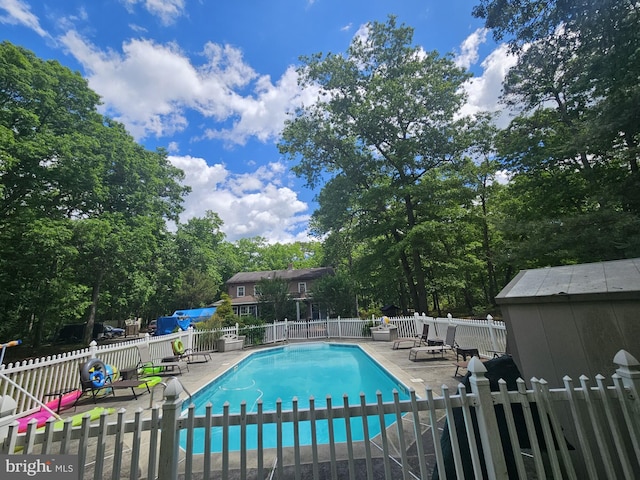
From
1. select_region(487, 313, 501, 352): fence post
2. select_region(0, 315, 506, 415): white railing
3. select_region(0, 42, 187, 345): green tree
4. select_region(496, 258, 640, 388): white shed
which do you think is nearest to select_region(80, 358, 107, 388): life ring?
select_region(0, 315, 506, 415): white railing

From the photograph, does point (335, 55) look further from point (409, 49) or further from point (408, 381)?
point (408, 381)

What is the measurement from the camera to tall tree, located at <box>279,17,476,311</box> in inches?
631

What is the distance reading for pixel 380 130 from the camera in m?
16.8

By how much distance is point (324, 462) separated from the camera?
307cm

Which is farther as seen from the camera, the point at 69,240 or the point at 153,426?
the point at 69,240

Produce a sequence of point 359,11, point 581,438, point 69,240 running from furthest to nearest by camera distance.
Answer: point 69,240
point 359,11
point 581,438

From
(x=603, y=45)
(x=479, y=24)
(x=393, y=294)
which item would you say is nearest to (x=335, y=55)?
(x=479, y=24)

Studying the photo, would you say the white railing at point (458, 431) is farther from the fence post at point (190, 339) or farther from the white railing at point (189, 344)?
the fence post at point (190, 339)

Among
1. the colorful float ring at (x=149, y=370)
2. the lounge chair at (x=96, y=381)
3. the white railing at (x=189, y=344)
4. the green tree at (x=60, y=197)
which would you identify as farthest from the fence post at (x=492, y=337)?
the green tree at (x=60, y=197)

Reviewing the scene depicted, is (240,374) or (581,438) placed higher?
(581,438)

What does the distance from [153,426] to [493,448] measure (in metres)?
2.57

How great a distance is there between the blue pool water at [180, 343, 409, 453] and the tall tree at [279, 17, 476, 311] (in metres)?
7.26

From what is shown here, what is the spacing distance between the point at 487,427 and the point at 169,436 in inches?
95.1

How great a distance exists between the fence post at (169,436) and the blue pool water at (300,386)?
2850 millimetres
